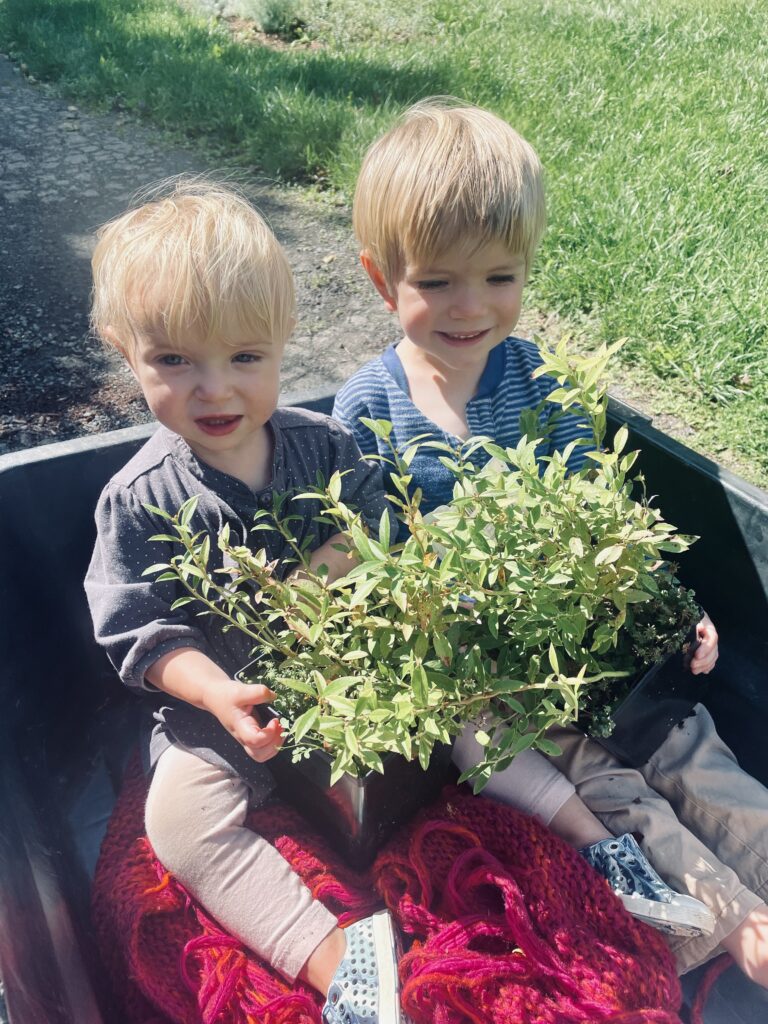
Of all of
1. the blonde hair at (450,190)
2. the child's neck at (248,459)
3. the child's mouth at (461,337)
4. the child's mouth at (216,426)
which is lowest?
the child's neck at (248,459)

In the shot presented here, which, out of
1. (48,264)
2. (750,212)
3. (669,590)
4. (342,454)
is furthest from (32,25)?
(669,590)

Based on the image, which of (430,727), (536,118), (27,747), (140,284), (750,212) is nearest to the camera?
(430,727)

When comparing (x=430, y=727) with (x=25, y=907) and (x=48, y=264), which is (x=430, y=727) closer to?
(x=25, y=907)

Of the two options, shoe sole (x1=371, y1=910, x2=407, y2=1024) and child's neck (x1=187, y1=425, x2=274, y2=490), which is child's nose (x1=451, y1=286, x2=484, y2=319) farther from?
shoe sole (x1=371, y1=910, x2=407, y2=1024)

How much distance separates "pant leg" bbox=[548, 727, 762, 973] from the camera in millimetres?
1569

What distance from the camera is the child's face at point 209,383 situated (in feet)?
4.90

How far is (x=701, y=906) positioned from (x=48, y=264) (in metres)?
3.61

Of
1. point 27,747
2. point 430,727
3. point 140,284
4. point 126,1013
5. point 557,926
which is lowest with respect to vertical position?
point 126,1013

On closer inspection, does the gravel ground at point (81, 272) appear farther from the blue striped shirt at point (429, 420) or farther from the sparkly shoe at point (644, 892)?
the sparkly shoe at point (644, 892)

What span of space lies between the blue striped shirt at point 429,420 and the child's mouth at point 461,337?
0.19 m

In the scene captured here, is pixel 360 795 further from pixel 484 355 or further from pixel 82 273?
pixel 82 273

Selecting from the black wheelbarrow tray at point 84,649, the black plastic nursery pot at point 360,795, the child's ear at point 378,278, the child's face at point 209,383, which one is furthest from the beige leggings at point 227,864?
the child's ear at point 378,278

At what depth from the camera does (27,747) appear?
1.71 meters

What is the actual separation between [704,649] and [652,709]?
0.48ft
